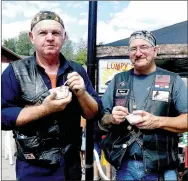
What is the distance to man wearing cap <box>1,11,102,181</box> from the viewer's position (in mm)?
1544

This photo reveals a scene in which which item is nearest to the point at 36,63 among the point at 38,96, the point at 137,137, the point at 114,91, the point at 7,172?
the point at 38,96

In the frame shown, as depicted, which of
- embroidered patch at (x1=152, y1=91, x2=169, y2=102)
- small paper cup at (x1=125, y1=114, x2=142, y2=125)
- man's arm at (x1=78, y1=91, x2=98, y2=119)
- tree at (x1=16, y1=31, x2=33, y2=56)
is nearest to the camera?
man's arm at (x1=78, y1=91, x2=98, y2=119)

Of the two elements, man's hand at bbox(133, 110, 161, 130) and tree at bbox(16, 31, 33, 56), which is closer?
man's hand at bbox(133, 110, 161, 130)

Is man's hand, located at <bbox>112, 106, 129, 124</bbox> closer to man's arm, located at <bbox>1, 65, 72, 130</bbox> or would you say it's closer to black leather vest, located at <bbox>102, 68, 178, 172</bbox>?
black leather vest, located at <bbox>102, 68, 178, 172</bbox>

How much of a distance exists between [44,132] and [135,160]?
0.61m

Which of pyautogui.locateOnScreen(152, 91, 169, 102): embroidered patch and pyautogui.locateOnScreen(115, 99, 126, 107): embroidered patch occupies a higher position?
pyautogui.locateOnScreen(152, 91, 169, 102): embroidered patch

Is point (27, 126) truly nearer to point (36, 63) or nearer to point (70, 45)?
point (36, 63)

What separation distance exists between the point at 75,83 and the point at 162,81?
600 millimetres

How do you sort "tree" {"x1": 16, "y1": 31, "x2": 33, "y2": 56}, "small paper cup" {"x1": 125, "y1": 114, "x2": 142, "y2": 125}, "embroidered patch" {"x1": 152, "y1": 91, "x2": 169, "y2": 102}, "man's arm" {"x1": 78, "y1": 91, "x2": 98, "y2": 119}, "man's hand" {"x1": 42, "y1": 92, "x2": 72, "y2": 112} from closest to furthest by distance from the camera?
1. "man's hand" {"x1": 42, "y1": 92, "x2": 72, "y2": 112}
2. "man's arm" {"x1": 78, "y1": 91, "x2": 98, "y2": 119}
3. "small paper cup" {"x1": 125, "y1": 114, "x2": 142, "y2": 125}
4. "embroidered patch" {"x1": 152, "y1": 91, "x2": 169, "y2": 102}
5. "tree" {"x1": 16, "y1": 31, "x2": 33, "y2": 56}

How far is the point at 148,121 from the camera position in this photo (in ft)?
5.62

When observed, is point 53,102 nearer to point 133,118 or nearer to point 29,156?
point 29,156

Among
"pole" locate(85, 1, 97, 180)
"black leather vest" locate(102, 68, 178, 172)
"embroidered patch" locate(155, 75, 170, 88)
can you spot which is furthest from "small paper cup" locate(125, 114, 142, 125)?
"pole" locate(85, 1, 97, 180)

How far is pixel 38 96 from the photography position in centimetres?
156

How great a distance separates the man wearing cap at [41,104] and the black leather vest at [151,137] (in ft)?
1.00
